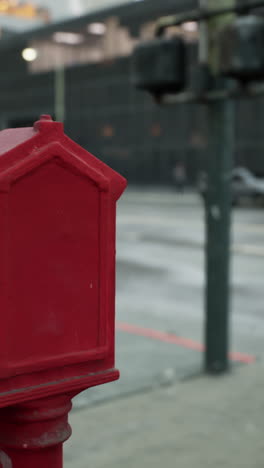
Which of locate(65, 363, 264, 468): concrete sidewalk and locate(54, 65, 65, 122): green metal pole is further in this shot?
locate(54, 65, 65, 122): green metal pole

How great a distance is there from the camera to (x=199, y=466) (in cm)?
414

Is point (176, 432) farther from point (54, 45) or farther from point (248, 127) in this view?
point (54, 45)

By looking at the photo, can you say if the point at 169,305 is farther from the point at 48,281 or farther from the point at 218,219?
the point at 48,281

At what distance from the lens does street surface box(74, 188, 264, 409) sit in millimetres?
6047

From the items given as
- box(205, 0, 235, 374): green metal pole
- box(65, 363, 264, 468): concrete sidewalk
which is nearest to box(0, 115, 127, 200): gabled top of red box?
box(65, 363, 264, 468): concrete sidewalk

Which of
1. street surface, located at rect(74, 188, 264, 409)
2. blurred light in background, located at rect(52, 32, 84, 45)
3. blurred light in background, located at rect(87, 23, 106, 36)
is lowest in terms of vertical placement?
street surface, located at rect(74, 188, 264, 409)

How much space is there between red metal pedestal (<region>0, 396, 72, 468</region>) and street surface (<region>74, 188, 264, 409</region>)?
11.7 feet

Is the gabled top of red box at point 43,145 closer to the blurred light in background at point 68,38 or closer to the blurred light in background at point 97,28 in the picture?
→ the blurred light in background at point 97,28

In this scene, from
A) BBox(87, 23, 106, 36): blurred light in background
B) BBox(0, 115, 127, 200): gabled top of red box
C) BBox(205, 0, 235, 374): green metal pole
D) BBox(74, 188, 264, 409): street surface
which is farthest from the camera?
BBox(87, 23, 106, 36): blurred light in background

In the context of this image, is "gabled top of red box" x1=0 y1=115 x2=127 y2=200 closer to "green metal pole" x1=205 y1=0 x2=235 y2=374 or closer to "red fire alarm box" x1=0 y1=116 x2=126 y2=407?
"red fire alarm box" x1=0 y1=116 x2=126 y2=407

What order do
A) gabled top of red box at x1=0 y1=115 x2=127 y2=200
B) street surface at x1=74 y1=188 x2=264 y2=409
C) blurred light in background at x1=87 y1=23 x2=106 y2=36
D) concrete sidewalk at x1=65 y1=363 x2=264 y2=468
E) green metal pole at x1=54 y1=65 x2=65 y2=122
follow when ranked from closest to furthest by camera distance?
1. gabled top of red box at x1=0 y1=115 x2=127 y2=200
2. concrete sidewalk at x1=65 y1=363 x2=264 y2=468
3. street surface at x1=74 y1=188 x2=264 y2=409
4. blurred light in background at x1=87 y1=23 x2=106 y2=36
5. green metal pole at x1=54 y1=65 x2=65 y2=122

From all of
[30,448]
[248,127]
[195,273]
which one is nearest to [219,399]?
[30,448]

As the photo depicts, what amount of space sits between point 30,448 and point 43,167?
657 mm

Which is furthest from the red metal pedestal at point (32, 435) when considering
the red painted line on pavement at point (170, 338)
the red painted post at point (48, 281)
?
the red painted line on pavement at point (170, 338)
